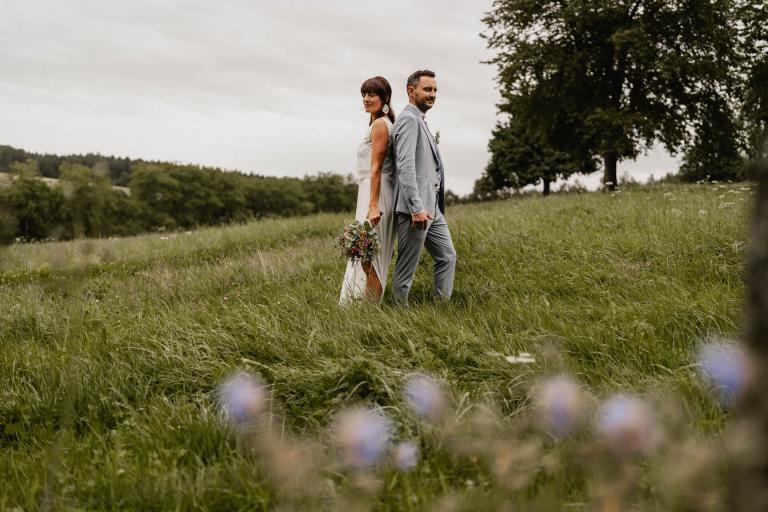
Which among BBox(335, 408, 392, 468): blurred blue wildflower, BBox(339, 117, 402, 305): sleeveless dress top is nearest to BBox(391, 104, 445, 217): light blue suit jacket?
BBox(339, 117, 402, 305): sleeveless dress top

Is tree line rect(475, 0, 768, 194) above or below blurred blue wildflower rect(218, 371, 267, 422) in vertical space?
above

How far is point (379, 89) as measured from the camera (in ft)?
17.3

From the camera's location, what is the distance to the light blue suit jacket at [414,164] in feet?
16.2

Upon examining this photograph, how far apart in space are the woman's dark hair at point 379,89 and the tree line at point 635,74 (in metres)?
16.9

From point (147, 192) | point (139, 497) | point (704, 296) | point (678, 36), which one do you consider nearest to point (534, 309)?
point (704, 296)

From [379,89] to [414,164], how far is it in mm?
867

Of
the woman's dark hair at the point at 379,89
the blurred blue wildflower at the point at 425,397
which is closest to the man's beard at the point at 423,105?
the woman's dark hair at the point at 379,89

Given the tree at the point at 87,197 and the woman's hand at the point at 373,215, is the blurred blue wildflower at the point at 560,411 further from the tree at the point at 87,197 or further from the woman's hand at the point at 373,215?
the woman's hand at the point at 373,215

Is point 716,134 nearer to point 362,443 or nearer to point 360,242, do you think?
point 360,242

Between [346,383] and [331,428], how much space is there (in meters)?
0.40

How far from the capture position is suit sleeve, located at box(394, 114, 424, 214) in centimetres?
492

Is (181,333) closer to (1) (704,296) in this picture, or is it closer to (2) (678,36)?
(1) (704,296)

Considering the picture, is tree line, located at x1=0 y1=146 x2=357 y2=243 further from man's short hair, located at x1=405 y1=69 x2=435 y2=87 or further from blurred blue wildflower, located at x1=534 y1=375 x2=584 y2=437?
blurred blue wildflower, located at x1=534 y1=375 x2=584 y2=437

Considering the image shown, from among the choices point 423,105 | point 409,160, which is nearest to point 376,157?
point 409,160
